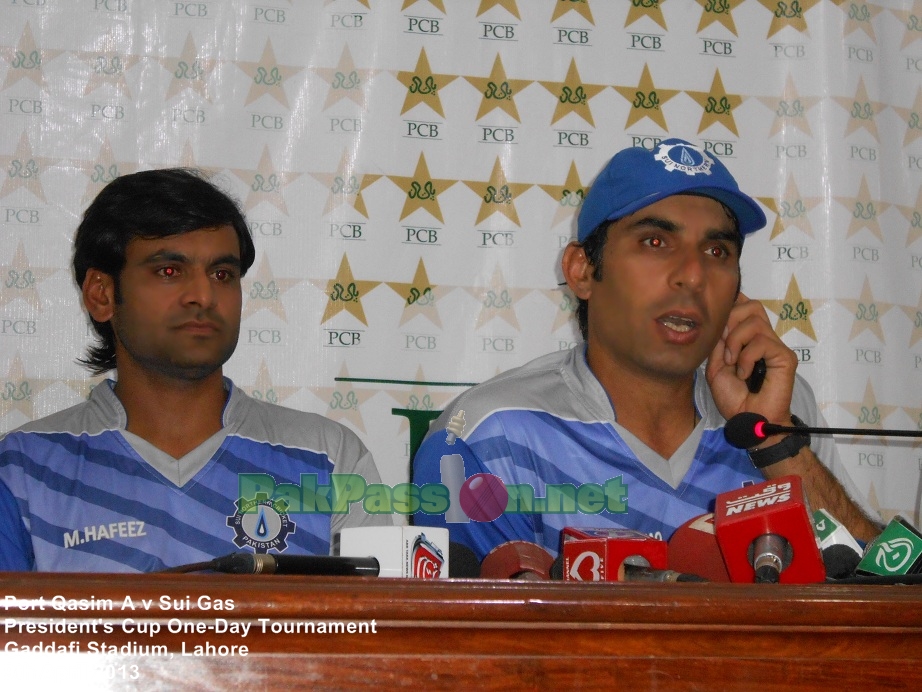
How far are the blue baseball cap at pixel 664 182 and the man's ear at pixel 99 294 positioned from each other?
1.02 m

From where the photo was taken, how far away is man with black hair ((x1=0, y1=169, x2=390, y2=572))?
193cm

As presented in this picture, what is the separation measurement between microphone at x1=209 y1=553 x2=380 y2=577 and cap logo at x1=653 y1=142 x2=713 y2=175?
1148 millimetres

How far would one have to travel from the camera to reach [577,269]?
2.10 m

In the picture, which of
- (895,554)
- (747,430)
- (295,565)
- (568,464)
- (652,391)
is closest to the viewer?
(295,565)

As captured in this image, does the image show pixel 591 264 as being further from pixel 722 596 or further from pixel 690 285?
pixel 722 596

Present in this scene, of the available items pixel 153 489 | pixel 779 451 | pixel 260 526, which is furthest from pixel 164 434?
pixel 779 451

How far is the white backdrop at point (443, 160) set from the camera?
224 centimetres

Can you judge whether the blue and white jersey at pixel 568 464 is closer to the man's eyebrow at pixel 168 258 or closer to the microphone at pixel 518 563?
the microphone at pixel 518 563

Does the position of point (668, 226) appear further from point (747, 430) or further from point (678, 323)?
point (747, 430)

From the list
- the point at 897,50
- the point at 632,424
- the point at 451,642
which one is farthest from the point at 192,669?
the point at 897,50

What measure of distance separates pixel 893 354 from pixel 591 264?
848 millimetres

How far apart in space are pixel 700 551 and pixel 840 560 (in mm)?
167

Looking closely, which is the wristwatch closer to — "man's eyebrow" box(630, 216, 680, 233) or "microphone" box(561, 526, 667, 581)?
"man's eyebrow" box(630, 216, 680, 233)

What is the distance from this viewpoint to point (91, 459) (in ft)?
6.60
